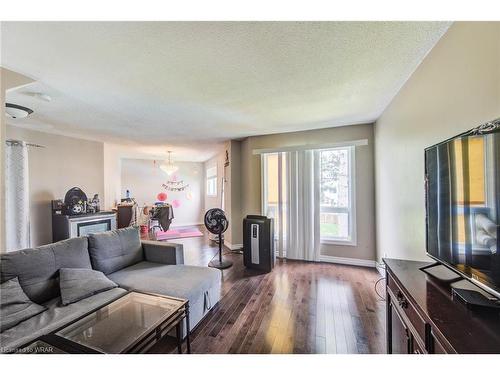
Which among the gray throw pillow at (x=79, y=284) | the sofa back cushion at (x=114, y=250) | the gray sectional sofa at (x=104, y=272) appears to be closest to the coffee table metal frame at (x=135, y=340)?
the gray sectional sofa at (x=104, y=272)

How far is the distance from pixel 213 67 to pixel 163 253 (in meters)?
2.01

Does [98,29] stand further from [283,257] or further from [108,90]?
[283,257]

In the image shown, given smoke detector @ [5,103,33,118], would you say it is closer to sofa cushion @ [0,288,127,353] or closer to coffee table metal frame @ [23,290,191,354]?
sofa cushion @ [0,288,127,353]

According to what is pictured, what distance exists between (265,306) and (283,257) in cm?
161

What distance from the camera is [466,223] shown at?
0.90 m

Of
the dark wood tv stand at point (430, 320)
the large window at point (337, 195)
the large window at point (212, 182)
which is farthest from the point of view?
the large window at point (212, 182)

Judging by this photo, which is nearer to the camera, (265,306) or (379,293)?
(265,306)

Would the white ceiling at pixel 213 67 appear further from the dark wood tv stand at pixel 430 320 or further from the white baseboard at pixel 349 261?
the white baseboard at pixel 349 261

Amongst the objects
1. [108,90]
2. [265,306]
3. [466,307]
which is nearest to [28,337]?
[265,306]

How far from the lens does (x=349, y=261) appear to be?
3316 mm

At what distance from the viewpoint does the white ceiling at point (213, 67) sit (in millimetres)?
1239

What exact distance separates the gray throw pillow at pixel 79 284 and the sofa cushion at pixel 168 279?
7.2 inches

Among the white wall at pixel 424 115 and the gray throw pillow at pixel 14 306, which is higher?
the white wall at pixel 424 115
